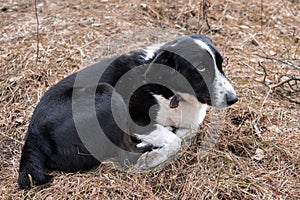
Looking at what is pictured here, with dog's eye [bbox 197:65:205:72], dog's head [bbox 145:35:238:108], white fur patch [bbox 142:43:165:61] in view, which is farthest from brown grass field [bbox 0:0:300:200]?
white fur patch [bbox 142:43:165:61]

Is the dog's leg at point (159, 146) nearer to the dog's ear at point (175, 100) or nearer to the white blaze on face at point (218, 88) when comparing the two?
the dog's ear at point (175, 100)

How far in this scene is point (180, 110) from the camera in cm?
348

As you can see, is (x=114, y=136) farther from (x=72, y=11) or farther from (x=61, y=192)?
(x=72, y=11)

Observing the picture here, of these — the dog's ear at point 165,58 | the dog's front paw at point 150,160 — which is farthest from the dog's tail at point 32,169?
the dog's ear at point 165,58

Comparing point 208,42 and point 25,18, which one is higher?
point 208,42

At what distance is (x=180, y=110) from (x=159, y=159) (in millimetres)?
472

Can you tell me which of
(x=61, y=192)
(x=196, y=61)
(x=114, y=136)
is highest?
(x=196, y=61)

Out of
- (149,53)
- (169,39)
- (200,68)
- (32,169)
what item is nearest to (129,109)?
(149,53)

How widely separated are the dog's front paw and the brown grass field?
0.27 feet

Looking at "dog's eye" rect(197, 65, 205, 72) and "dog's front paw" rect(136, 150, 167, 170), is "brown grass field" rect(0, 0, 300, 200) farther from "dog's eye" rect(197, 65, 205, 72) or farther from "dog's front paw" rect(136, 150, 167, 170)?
"dog's eye" rect(197, 65, 205, 72)

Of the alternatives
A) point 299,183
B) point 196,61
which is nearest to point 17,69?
point 196,61

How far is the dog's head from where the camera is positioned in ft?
10.1

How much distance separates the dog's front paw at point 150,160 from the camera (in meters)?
3.24

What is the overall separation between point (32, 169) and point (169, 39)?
2.72 meters
